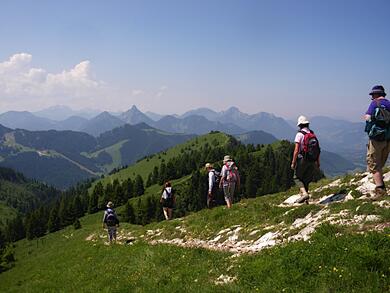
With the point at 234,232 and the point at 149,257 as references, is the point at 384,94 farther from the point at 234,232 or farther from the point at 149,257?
the point at 149,257

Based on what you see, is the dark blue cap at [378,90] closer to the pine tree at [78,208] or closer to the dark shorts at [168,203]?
the dark shorts at [168,203]

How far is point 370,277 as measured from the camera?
873 cm

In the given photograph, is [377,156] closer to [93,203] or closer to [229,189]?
[229,189]

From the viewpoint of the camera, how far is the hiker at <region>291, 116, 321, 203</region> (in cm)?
1702

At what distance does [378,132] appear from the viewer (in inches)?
572

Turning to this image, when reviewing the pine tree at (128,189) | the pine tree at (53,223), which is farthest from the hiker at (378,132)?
the pine tree at (128,189)

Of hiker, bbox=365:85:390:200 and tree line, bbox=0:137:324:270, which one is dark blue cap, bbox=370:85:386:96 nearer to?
hiker, bbox=365:85:390:200

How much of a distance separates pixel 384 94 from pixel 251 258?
8.67 meters

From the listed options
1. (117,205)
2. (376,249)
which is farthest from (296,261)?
(117,205)

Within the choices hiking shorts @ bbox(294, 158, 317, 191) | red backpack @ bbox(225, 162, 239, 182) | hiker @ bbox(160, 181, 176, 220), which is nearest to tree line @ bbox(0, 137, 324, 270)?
hiker @ bbox(160, 181, 176, 220)

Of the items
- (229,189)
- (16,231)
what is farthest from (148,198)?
(229,189)

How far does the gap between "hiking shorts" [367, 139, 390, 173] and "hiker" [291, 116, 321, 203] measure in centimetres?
234

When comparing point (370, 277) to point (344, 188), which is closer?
point (370, 277)

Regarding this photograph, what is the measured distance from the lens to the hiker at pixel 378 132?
14.4m
